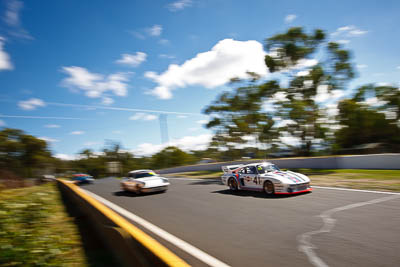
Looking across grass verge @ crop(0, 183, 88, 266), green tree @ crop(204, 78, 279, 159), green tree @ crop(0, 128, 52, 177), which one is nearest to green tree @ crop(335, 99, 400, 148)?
green tree @ crop(204, 78, 279, 159)

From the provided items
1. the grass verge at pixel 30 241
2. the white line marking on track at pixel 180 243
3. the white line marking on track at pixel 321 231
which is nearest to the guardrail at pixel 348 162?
the white line marking on track at pixel 321 231

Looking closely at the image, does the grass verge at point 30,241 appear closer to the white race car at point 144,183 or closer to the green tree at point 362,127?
the white race car at point 144,183

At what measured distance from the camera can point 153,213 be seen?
331 inches

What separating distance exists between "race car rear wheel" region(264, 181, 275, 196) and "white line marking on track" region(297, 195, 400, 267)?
118 inches

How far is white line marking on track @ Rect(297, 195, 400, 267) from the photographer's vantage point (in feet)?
13.0

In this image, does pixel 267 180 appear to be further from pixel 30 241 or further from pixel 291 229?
pixel 30 241

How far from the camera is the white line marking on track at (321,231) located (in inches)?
156

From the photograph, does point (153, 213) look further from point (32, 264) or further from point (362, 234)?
point (362, 234)

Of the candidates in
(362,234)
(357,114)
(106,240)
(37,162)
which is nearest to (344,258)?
(362,234)

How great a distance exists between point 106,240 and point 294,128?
2373cm

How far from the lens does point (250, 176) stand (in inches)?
440

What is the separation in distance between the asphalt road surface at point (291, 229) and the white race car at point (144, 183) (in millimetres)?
3532

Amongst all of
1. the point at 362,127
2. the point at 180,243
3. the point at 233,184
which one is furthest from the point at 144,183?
the point at 362,127

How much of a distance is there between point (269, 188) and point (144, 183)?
19.9 ft
